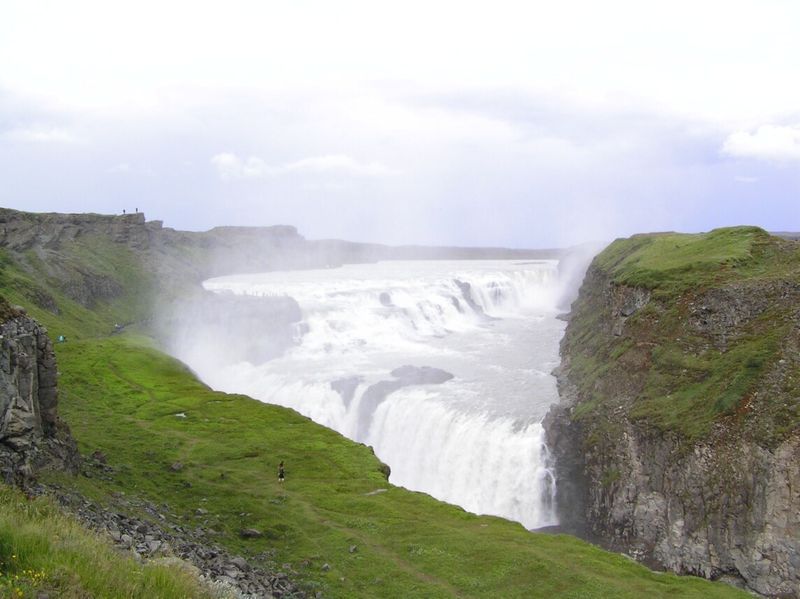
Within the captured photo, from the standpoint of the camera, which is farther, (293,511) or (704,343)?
(704,343)

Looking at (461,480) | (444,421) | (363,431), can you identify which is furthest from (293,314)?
(461,480)

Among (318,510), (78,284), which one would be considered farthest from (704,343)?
(78,284)

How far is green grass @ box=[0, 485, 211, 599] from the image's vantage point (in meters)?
9.90

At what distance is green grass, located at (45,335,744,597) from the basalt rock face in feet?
6.22

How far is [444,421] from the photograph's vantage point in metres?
53.9

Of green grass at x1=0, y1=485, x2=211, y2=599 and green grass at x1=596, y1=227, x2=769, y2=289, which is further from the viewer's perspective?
green grass at x1=596, y1=227, x2=769, y2=289

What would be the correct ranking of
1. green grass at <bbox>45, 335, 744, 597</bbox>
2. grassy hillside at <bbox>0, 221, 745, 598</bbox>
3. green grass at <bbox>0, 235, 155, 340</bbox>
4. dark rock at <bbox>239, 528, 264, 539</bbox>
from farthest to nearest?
green grass at <bbox>0, 235, 155, 340</bbox>, dark rock at <bbox>239, 528, 264, 539</bbox>, green grass at <bbox>45, 335, 744, 597</bbox>, grassy hillside at <bbox>0, 221, 745, 598</bbox>

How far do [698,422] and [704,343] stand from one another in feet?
24.7

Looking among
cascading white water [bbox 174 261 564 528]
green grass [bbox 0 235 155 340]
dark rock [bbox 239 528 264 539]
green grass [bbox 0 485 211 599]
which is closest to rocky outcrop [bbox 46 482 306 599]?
dark rock [bbox 239 528 264 539]

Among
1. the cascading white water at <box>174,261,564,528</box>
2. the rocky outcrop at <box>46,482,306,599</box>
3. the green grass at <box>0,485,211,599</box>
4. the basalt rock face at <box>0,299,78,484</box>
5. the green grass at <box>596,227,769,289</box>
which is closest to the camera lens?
the green grass at <box>0,485,211,599</box>

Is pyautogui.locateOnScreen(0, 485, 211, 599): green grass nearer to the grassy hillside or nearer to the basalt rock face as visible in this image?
the grassy hillside

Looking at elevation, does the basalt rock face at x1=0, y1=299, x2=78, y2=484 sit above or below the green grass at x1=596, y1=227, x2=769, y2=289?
below

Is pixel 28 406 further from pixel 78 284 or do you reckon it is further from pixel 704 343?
pixel 78 284

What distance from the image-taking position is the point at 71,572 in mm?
10383
